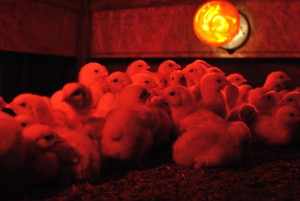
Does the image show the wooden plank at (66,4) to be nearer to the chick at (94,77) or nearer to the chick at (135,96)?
the chick at (94,77)

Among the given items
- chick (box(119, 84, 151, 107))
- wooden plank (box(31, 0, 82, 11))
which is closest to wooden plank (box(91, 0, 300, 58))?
wooden plank (box(31, 0, 82, 11))

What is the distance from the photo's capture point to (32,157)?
8.58 feet

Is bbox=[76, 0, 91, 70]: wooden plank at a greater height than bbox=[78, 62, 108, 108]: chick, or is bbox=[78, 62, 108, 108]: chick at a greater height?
bbox=[76, 0, 91, 70]: wooden plank

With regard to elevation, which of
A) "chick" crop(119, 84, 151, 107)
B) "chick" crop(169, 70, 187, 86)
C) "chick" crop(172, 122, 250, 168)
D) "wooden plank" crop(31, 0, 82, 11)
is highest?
"wooden plank" crop(31, 0, 82, 11)

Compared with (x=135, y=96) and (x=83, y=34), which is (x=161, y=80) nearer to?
(x=135, y=96)

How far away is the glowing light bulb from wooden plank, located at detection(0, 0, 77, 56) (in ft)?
7.82

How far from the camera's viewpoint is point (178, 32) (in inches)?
252

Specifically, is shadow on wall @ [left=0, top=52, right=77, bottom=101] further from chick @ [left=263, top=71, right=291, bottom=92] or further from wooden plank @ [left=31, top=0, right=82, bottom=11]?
chick @ [left=263, top=71, right=291, bottom=92]

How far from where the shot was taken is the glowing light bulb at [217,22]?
521 centimetres

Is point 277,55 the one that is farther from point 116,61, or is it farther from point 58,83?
point 58,83

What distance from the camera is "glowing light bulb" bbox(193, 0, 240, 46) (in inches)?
205

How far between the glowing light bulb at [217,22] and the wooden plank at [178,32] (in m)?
0.75

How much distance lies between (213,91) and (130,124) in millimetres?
1399

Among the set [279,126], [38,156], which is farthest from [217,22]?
[38,156]
